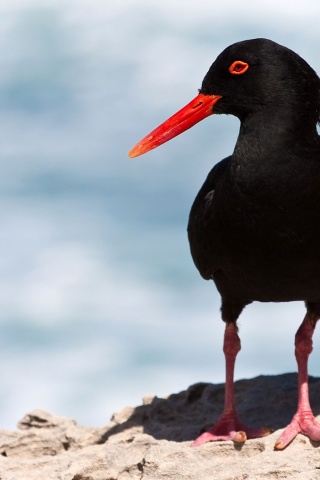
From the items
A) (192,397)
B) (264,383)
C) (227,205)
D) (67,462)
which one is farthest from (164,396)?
(227,205)

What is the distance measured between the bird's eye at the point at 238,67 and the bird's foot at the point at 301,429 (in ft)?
9.68

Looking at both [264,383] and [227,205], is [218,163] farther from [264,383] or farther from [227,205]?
[264,383]

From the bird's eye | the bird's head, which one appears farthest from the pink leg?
the bird's eye

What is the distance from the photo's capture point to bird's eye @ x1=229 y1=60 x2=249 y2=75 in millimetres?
8906

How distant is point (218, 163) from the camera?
10250mm

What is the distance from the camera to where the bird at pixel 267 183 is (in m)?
8.73

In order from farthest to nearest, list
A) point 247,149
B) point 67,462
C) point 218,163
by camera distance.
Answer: point 218,163 < point 67,462 < point 247,149

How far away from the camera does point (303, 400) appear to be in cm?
941

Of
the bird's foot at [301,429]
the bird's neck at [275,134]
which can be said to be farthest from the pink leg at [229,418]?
the bird's neck at [275,134]

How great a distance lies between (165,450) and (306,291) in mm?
1795

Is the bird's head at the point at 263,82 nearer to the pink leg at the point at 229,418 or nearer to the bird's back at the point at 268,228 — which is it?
the bird's back at the point at 268,228

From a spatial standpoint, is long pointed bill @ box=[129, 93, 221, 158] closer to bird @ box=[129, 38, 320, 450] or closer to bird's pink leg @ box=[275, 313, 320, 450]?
bird @ box=[129, 38, 320, 450]

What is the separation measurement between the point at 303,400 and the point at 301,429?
1.23ft

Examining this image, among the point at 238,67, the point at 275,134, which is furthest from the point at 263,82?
the point at 275,134
